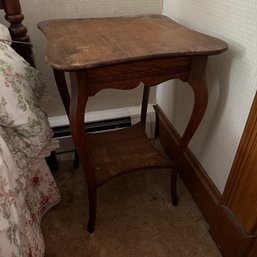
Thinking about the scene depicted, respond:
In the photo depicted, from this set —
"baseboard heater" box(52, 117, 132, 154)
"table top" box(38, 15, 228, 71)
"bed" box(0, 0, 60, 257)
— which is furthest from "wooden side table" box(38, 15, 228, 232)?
"baseboard heater" box(52, 117, 132, 154)

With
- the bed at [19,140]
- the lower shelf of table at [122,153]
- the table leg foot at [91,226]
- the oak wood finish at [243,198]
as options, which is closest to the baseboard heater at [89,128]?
the lower shelf of table at [122,153]

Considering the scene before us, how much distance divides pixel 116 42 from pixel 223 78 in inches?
13.9

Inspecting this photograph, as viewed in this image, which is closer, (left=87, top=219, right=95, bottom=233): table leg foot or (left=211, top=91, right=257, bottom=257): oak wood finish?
(left=211, top=91, right=257, bottom=257): oak wood finish

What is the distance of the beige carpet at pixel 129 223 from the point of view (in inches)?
36.1

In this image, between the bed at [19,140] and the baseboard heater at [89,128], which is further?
the baseboard heater at [89,128]

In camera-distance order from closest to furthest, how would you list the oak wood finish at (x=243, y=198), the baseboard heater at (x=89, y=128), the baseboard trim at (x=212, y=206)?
the oak wood finish at (x=243, y=198) → the baseboard trim at (x=212, y=206) → the baseboard heater at (x=89, y=128)

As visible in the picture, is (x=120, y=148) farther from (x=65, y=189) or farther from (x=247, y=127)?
(x=247, y=127)

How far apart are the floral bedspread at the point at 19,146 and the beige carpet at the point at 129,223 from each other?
0.51ft

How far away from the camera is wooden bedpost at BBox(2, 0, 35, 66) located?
→ 0.80 metres

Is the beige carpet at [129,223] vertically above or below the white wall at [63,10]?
below

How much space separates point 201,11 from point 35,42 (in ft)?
2.12

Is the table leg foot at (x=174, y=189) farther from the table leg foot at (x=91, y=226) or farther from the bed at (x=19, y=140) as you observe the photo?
the bed at (x=19, y=140)

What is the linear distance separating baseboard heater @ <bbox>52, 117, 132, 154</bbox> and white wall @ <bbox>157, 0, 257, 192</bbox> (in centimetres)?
33

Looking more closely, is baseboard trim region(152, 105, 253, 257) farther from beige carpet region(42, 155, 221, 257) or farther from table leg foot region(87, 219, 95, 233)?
table leg foot region(87, 219, 95, 233)
